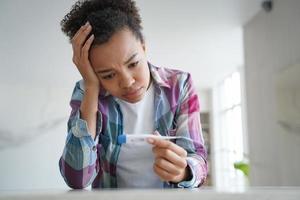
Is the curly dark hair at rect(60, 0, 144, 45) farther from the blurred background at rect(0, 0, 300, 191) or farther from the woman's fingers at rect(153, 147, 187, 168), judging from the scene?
the woman's fingers at rect(153, 147, 187, 168)

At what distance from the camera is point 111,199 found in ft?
1.38

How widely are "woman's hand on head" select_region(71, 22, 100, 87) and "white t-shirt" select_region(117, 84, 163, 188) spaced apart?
0.21ft

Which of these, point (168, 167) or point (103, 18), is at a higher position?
point (103, 18)

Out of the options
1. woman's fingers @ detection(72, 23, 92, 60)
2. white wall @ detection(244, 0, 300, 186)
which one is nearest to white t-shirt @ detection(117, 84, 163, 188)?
woman's fingers @ detection(72, 23, 92, 60)

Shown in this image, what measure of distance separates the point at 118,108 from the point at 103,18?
0.15m

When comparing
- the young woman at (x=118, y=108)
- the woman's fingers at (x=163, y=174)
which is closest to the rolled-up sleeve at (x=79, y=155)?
the young woman at (x=118, y=108)

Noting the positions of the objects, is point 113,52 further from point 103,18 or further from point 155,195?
point 155,195

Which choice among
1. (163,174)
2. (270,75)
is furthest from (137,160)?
(270,75)

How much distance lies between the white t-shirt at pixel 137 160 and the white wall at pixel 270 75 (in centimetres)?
22

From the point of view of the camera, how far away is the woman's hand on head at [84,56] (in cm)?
54

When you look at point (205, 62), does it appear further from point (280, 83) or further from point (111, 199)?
point (111, 199)

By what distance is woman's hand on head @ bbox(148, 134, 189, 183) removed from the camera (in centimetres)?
48

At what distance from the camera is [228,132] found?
2.12 feet

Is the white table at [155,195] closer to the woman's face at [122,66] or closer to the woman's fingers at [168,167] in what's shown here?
the woman's fingers at [168,167]
